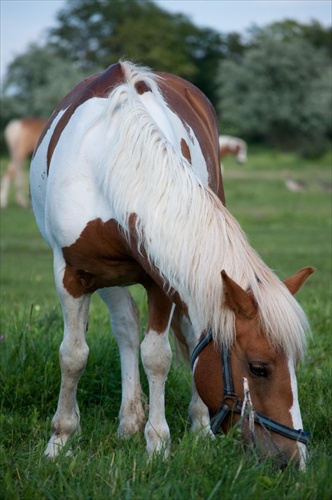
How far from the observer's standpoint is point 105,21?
64.4 m

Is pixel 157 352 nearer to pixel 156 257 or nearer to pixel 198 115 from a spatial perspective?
pixel 156 257

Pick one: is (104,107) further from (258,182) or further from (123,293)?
(258,182)

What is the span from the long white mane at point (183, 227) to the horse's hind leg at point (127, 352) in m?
1.10

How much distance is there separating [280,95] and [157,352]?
4112 centimetres

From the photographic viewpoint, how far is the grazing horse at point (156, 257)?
3.02 metres

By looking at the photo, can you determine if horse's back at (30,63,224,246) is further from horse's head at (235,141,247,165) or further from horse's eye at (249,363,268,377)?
horse's head at (235,141,247,165)

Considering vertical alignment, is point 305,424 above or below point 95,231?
below

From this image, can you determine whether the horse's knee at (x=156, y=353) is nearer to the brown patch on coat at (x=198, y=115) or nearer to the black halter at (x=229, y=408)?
the black halter at (x=229, y=408)

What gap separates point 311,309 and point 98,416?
2.68 m

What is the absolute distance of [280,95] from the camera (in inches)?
1715

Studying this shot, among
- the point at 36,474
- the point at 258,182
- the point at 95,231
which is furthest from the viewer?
the point at 258,182

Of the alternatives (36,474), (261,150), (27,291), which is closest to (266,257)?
(27,291)

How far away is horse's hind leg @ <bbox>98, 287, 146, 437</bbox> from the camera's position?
163 inches

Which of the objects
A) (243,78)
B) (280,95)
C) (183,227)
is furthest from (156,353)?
(243,78)
